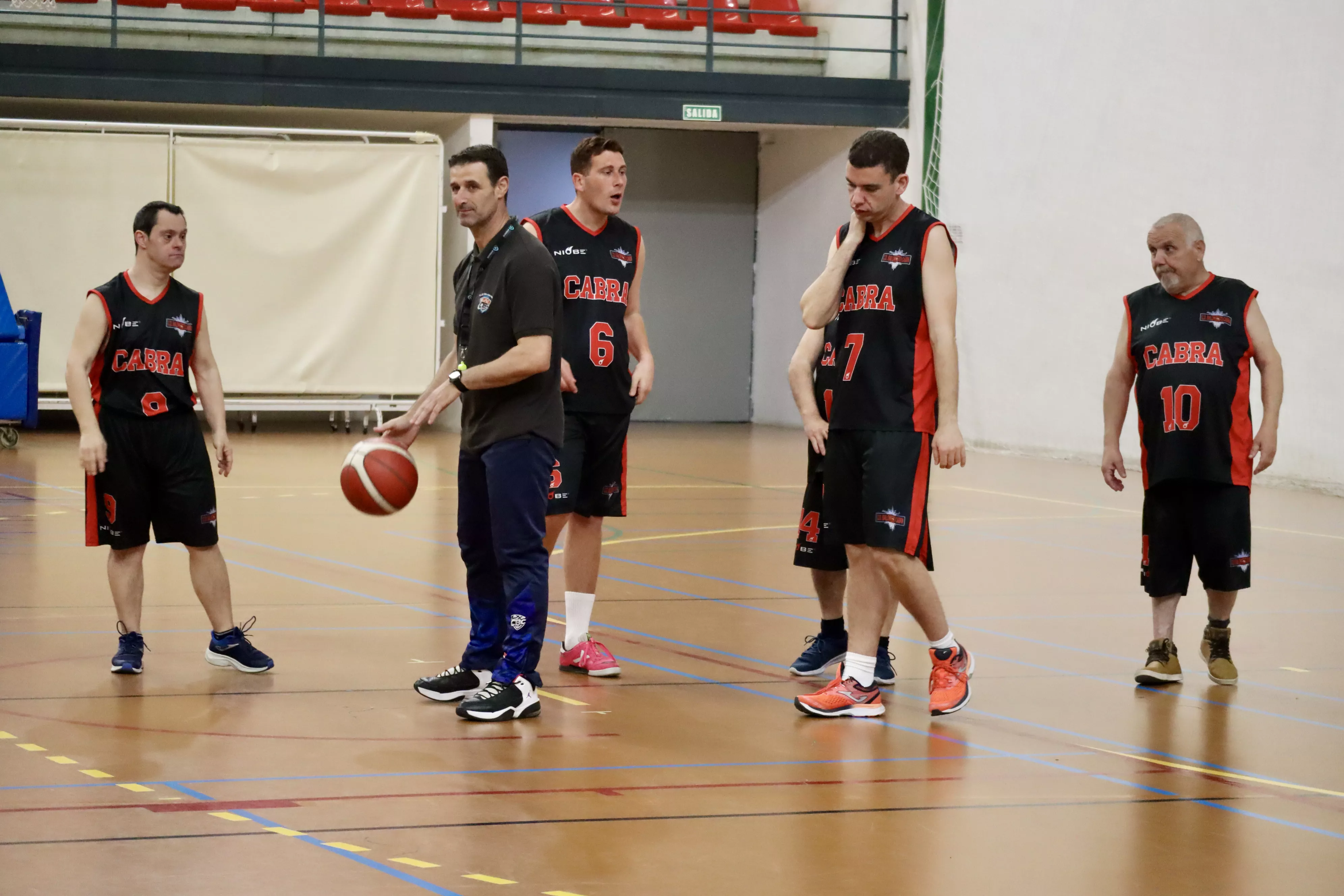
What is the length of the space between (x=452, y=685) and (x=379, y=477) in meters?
0.77

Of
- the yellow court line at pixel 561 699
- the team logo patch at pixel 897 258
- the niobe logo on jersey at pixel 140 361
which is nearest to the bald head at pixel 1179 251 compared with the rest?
the team logo patch at pixel 897 258

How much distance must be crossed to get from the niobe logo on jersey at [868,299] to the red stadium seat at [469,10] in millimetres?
14478

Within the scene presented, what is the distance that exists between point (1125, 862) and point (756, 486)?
9.35m

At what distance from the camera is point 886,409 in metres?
5.04

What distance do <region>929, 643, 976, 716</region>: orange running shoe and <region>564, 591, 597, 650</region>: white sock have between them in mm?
1295

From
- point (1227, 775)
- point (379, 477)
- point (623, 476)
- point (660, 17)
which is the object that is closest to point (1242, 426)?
point (1227, 775)

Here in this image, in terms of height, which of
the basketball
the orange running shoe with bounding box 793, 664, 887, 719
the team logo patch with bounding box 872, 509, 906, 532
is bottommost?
the orange running shoe with bounding box 793, 664, 887, 719

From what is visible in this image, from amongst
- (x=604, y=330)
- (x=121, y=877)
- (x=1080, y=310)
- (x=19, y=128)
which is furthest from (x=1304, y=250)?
(x=19, y=128)

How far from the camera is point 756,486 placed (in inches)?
510

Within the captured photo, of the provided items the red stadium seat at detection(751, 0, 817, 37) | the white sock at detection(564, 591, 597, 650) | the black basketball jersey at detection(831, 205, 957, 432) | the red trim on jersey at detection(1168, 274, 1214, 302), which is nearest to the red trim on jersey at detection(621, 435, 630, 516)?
the white sock at detection(564, 591, 597, 650)

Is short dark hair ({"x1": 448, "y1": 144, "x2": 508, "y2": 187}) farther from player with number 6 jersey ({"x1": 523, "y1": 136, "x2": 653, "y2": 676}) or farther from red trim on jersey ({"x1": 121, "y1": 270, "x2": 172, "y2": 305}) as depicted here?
red trim on jersey ({"x1": 121, "y1": 270, "x2": 172, "y2": 305})

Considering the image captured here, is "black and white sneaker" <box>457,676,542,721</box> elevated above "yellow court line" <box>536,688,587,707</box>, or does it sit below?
above

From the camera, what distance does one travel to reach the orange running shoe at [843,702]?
5047 mm

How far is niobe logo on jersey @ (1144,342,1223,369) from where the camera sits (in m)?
5.79
